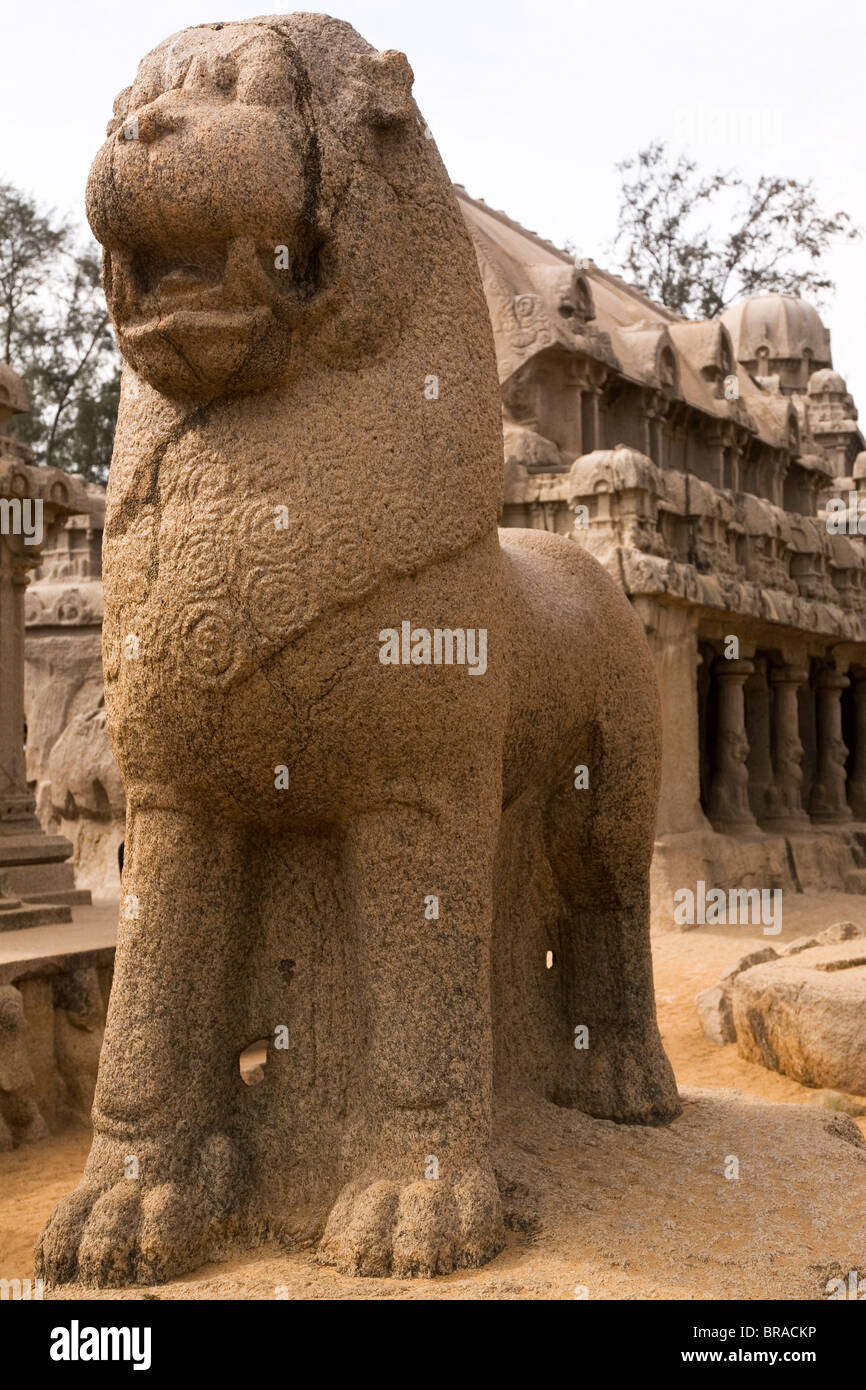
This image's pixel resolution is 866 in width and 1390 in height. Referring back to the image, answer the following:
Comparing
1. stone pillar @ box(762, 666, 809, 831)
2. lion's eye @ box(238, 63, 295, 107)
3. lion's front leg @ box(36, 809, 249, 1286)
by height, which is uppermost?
lion's eye @ box(238, 63, 295, 107)

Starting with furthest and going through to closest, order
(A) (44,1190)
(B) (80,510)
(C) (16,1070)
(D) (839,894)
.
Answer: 1. (D) (839,894)
2. (B) (80,510)
3. (C) (16,1070)
4. (A) (44,1190)

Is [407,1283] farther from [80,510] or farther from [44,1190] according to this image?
[80,510]

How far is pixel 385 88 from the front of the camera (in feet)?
10.5

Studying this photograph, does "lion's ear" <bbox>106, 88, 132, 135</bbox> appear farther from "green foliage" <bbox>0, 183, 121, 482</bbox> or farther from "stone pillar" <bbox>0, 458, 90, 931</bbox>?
"green foliage" <bbox>0, 183, 121, 482</bbox>

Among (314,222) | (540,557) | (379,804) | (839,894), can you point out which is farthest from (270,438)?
(839,894)

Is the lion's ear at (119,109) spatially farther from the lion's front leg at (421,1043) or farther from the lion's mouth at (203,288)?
the lion's front leg at (421,1043)

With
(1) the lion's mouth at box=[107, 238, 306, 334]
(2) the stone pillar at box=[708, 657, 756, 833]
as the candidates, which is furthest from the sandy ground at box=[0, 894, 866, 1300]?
(2) the stone pillar at box=[708, 657, 756, 833]

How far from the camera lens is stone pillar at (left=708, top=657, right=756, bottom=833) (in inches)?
490

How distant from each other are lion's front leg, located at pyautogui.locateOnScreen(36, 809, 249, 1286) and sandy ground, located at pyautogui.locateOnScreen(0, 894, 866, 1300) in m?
0.12

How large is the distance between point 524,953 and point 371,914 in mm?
1187

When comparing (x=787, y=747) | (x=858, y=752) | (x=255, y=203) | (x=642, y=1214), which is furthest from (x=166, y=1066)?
(x=858, y=752)

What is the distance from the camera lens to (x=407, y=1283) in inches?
117

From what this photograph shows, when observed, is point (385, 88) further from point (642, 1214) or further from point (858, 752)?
point (858, 752)
